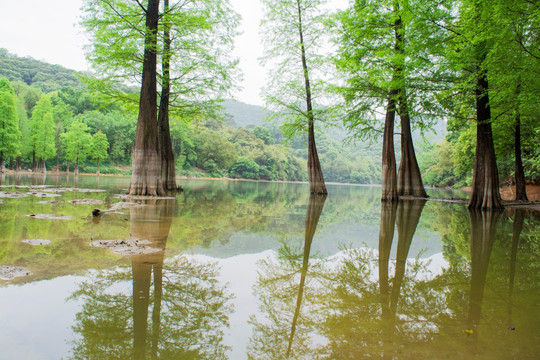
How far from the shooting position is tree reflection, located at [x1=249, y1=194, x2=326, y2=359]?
7.09 ft

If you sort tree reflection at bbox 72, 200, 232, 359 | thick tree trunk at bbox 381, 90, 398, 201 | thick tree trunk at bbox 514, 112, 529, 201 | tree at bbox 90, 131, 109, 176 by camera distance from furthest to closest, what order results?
tree at bbox 90, 131, 109, 176
thick tree trunk at bbox 514, 112, 529, 201
thick tree trunk at bbox 381, 90, 398, 201
tree reflection at bbox 72, 200, 232, 359

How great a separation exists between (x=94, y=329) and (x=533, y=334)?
122 inches

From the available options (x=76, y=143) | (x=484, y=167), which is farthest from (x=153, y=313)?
(x=76, y=143)

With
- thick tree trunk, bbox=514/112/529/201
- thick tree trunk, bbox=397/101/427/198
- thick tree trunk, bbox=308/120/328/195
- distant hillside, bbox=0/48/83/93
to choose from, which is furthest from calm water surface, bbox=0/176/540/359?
distant hillside, bbox=0/48/83/93

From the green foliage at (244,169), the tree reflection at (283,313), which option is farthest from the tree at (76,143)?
the tree reflection at (283,313)

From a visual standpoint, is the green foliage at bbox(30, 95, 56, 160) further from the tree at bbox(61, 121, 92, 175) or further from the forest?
the forest

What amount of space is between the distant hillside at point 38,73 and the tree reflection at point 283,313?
3759 inches

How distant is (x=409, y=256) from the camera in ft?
15.9

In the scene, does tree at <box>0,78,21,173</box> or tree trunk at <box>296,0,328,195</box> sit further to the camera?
tree at <box>0,78,21,173</box>

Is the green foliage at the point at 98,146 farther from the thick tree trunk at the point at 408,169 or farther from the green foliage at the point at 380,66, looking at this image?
the thick tree trunk at the point at 408,169

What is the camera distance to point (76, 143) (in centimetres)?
4462

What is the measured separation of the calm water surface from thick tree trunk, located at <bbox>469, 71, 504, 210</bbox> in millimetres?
8707

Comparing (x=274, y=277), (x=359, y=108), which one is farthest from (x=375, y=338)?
(x=359, y=108)

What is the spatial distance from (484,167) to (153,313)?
563 inches
